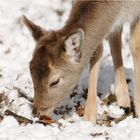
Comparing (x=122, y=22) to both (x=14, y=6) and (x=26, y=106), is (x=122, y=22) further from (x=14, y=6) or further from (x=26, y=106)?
(x=14, y=6)

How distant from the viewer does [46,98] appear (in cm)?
791

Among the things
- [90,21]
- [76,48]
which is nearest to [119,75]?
[90,21]

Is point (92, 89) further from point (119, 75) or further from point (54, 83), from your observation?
point (54, 83)

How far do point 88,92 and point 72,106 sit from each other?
462 mm

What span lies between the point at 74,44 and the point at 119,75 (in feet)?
6.83

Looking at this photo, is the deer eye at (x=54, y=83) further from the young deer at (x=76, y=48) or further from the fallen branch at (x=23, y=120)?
the fallen branch at (x=23, y=120)

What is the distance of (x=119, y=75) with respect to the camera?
9.58 m

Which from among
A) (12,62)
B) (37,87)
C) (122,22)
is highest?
(122,22)

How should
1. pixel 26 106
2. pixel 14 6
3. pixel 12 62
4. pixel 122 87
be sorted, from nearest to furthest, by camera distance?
pixel 26 106, pixel 122 87, pixel 12 62, pixel 14 6

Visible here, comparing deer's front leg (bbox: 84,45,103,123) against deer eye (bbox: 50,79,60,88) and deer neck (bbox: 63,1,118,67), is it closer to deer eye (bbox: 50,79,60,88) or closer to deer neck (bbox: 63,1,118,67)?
deer neck (bbox: 63,1,118,67)

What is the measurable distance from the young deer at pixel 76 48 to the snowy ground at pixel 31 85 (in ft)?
1.43

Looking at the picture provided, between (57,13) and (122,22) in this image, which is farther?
(57,13)

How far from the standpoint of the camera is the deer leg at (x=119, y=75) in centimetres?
927

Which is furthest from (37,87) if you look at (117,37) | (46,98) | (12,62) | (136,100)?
(12,62)
